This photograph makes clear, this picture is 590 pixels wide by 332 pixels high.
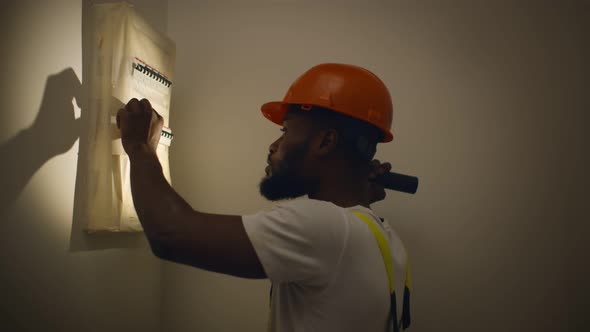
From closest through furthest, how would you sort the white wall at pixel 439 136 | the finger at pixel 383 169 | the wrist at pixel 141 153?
the wrist at pixel 141 153 → the finger at pixel 383 169 → the white wall at pixel 439 136

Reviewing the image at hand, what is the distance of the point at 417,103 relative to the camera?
1531mm

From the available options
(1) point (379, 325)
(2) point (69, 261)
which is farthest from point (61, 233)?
(1) point (379, 325)

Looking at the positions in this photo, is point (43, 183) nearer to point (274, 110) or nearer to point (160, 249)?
point (160, 249)

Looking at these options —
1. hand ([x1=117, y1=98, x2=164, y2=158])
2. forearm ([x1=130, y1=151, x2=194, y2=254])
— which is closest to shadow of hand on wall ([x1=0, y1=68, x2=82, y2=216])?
hand ([x1=117, y1=98, x2=164, y2=158])

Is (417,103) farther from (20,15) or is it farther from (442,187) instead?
(20,15)

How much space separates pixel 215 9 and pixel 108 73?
2.64 ft

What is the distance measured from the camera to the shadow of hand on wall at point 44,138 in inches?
33.4

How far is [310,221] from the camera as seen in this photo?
2.34 ft

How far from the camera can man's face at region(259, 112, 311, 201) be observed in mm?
968

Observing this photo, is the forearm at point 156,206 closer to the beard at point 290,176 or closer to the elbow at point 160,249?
the elbow at point 160,249

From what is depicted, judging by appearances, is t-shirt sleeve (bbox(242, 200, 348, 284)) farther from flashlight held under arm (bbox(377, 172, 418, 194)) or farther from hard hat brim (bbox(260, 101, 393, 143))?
hard hat brim (bbox(260, 101, 393, 143))

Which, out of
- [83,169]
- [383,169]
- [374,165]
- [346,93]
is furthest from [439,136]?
[83,169]

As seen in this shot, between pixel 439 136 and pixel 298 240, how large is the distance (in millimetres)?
1045

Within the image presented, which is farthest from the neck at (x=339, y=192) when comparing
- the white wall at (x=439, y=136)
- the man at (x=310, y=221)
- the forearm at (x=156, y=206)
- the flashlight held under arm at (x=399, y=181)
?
the white wall at (x=439, y=136)
